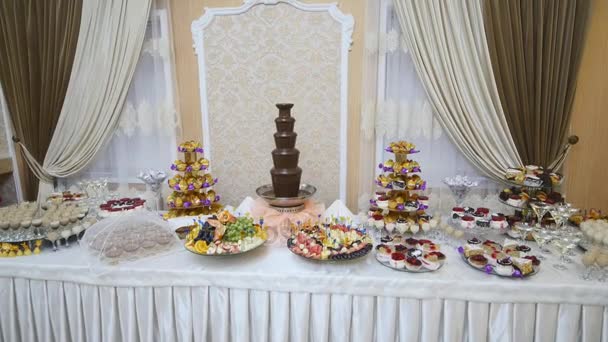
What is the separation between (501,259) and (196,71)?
2089mm

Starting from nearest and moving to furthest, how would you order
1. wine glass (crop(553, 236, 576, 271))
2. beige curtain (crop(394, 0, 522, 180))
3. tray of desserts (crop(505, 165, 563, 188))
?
wine glass (crop(553, 236, 576, 271)) → tray of desserts (crop(505, 165, 563, 188)) → beige curtain (crop(394, 0, 522, 180))

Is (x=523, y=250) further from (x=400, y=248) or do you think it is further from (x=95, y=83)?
(x=95, y=83)

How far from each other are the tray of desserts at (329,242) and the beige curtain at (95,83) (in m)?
1.63

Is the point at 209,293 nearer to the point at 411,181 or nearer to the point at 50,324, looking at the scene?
the point at 50,324

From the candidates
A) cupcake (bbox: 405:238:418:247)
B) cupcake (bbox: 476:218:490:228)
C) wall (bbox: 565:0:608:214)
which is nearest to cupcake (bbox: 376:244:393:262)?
cupcake (bbox: 405:238:418:247)

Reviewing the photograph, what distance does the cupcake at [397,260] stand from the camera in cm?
136

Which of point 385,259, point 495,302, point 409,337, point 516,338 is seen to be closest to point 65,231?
point 385,259

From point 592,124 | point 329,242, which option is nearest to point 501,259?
point 329,242

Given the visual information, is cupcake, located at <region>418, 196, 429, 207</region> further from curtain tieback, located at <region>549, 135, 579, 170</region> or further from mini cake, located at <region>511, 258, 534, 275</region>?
curtain tieback, located at <region>549, 135, 579, 170</region>

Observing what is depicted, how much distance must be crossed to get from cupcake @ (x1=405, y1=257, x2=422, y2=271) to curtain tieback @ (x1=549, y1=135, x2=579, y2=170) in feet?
4.31

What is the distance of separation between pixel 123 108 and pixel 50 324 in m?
1.41

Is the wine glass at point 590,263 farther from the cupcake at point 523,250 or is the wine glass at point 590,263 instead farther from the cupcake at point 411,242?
the cupcake at point 411,242

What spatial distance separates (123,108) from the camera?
7.59 feet

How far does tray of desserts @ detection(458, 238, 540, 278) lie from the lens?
1.30 m
